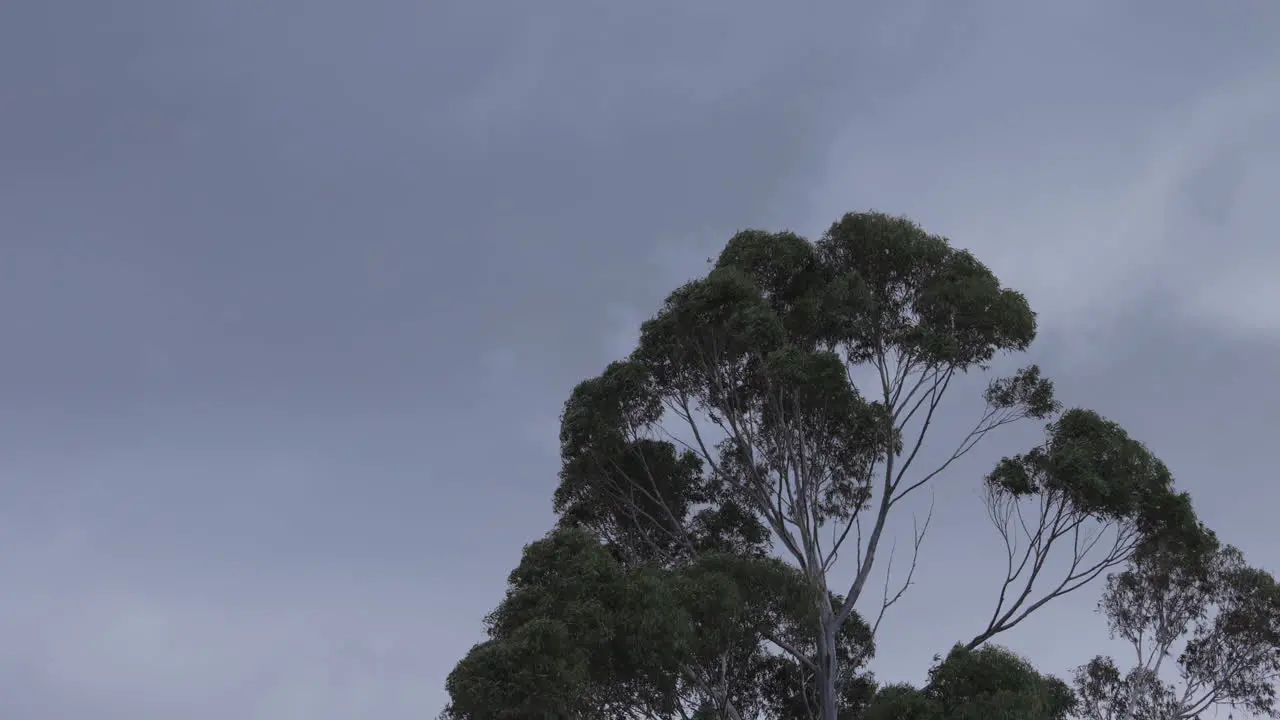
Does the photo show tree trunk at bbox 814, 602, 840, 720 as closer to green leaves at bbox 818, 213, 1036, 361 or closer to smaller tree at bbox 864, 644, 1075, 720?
smaller tree at bbox 864, 644, 1075, 720

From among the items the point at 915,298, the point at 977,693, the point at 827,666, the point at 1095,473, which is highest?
the point at 915,298

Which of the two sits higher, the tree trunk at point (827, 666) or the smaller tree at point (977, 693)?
the tree trunk at point (827, 666)

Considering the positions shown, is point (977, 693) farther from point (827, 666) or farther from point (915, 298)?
point (915, 298)

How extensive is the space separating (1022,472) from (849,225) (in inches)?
237

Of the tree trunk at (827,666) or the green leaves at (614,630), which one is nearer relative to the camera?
Result: the green leaves at (614,630)

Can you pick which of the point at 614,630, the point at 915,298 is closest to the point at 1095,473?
the point at 915,298

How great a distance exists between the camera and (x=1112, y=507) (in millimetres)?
25906

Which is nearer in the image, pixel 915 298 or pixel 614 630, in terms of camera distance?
pixel 614 630

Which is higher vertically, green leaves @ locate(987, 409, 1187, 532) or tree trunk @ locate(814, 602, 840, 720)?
green leaves @ locate(987, 409, 1187, 532)

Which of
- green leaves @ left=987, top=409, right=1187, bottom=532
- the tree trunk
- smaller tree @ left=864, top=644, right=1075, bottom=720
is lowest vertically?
smaller tree @ left=864, top=644, right=1075, bottom=720

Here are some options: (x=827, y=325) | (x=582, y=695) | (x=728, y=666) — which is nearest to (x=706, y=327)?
(x=827, y=325)

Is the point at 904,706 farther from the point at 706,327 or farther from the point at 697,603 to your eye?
the point at 706,327

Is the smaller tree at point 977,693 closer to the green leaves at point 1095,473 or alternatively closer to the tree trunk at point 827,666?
the tree trunk at point 827,666

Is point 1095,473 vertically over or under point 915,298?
under
